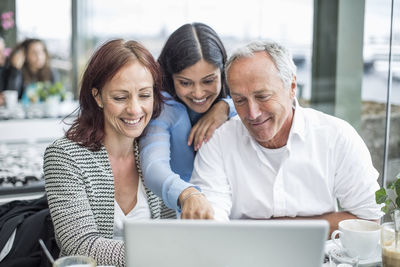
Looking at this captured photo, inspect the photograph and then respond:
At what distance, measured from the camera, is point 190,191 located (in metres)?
1.54

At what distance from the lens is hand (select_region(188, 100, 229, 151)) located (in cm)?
194

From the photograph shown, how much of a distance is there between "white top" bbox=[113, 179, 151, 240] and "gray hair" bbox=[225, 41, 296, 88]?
60 centimetres

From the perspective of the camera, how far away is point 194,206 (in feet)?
4.77

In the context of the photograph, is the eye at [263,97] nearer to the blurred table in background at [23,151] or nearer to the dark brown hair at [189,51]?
the dark brown hair at [189,51]

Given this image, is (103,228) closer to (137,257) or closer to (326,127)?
(137,257)

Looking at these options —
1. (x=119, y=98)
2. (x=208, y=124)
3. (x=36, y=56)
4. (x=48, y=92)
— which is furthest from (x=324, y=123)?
(x=36, y=56)

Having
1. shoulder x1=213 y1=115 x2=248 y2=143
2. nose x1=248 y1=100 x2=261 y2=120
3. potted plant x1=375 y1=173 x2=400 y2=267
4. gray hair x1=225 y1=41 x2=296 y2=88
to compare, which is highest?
gray hair x1=225 y1=41 x2=296 y2=88

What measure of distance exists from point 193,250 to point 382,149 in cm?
236

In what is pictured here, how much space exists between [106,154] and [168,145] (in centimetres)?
24

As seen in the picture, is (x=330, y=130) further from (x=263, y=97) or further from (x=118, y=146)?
(x=118, y=146)

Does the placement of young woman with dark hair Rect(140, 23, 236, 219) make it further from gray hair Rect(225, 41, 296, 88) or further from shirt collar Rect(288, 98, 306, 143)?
shirt collar Rect(288, 98, 306, 143)

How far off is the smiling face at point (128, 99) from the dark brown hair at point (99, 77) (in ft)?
0.08

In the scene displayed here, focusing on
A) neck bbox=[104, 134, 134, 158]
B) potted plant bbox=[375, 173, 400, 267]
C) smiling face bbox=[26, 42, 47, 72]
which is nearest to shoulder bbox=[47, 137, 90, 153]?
neck bbox=[104, 134, 134, 158]

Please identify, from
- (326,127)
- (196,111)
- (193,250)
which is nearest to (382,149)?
(326,127)
